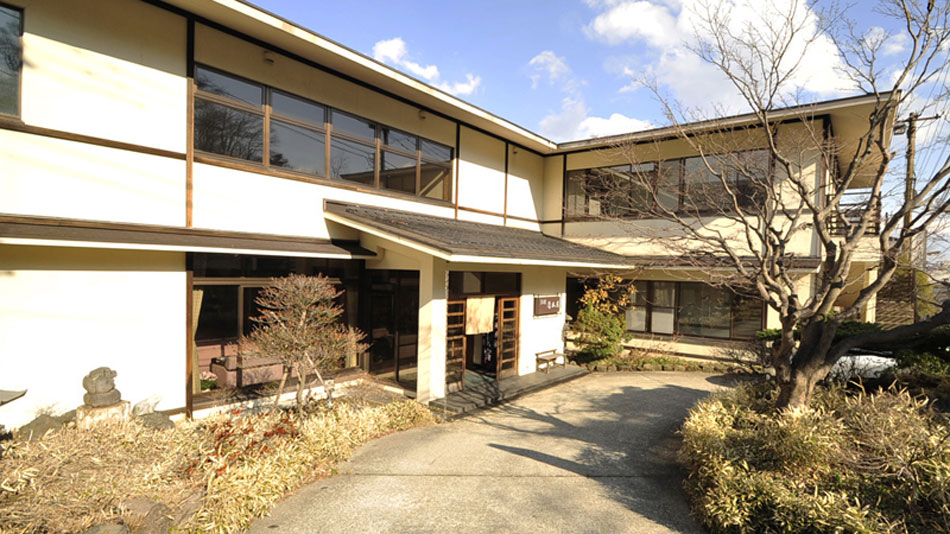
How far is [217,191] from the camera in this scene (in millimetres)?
7336

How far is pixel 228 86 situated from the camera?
754 centimetres

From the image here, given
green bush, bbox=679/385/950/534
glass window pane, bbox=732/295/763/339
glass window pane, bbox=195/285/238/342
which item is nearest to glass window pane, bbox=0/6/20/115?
glass window pane, bbox=195/285/238/342

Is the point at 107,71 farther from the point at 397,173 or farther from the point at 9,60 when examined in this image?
the point at 397,173

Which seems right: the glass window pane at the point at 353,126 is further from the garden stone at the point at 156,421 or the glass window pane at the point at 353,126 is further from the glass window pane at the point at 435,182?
the garden stone at the point at 156,421

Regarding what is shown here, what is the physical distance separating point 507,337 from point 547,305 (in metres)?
1.67

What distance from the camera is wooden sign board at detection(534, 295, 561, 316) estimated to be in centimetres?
1174

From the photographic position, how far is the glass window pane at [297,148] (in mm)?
8188

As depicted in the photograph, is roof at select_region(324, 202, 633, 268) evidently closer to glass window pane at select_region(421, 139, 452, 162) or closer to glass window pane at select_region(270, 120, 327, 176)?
glass window pane at select_region(270, 120, 327, 176)

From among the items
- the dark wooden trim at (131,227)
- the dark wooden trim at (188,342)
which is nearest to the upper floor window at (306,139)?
the dark wooden trim at (131,227)

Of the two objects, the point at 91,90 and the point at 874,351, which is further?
the point at 874,351

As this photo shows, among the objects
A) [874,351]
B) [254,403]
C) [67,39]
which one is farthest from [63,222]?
[874,351]

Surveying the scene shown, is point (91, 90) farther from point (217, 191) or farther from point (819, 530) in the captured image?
point (819, 530)

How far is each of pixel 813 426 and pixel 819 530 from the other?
161 centimetres

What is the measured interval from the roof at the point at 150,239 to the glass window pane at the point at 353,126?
7.85ft
